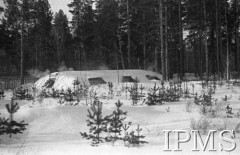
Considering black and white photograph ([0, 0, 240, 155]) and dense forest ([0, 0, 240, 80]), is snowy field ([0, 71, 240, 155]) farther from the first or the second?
dense forest ([0, 0, 240, 80])

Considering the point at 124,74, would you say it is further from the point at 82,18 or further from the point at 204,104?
the point at 82,18

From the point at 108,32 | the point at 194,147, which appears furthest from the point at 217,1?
the point at 194,147

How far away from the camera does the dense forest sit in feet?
82.5

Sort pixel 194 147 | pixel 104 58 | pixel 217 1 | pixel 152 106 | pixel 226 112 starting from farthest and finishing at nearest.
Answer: pixel 104 58 → pixel 217 1 → pixel 152 106 → pixel 226 112 → pixel 194 147

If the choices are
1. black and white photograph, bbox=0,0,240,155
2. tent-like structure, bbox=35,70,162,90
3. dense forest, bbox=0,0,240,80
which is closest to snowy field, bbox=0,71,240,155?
black and white photograph, bbox=0,0,240,155

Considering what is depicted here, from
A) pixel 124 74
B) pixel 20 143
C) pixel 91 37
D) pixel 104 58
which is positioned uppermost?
pixel 91 37

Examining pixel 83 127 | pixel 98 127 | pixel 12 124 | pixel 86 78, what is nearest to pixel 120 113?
pixel 98 127

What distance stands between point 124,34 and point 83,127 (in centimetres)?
2492

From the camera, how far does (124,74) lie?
1848cm

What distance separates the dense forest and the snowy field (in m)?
11.4

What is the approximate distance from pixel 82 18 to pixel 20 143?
30743 millimetres

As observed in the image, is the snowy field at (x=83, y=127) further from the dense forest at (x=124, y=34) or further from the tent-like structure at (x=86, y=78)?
the dense forest at (x=124, y=34)

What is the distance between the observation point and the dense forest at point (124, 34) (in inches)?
990

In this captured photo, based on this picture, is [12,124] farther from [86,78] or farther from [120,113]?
[86,78]
